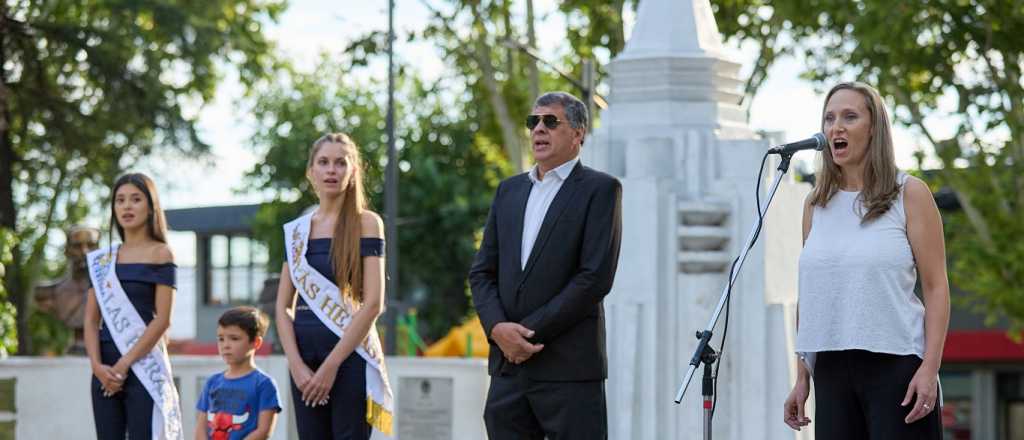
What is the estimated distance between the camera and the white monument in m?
9.86

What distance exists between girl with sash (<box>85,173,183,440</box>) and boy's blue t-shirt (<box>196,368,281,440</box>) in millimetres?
200

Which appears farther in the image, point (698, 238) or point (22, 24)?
point (22, 24)

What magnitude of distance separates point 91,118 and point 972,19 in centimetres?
1329

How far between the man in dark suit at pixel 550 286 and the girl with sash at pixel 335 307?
0.66m

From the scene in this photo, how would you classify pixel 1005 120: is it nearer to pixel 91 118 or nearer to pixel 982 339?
pixel 91 118

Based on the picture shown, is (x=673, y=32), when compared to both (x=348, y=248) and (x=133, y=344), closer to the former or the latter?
(x=348, y=248)

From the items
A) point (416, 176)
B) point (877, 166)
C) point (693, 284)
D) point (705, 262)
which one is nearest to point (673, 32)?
point (705, 262)

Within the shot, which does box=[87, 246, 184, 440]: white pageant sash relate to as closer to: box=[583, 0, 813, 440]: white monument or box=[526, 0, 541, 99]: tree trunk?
box=[583, 0, 813, 440]: white monument

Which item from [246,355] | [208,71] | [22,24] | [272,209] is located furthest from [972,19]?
[272,209]

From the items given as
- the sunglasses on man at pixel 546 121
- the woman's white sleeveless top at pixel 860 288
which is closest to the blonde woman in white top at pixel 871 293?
the woman's white sleeveless top at pixel 860 288

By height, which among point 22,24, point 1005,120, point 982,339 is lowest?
point 982,339

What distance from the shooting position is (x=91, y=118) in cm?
2877

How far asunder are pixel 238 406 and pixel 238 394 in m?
0.06

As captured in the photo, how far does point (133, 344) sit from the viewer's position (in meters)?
8.11
